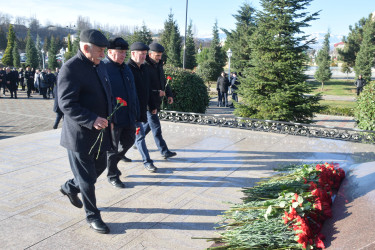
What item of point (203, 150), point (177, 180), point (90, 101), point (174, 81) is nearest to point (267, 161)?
point (203, 150)

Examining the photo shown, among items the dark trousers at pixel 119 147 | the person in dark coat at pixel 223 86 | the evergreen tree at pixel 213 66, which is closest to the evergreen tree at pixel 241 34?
the evergreen tree at pixel 213 66

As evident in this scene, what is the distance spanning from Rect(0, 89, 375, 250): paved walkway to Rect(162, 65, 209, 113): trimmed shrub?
3.53 metres

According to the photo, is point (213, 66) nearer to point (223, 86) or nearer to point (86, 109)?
point (223, 86)

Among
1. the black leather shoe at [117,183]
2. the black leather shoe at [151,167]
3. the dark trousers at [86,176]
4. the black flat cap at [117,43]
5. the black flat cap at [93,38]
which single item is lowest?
the black leather shoe at [117,183]

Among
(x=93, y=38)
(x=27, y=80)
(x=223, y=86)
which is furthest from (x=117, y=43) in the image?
(x=27, y=80)

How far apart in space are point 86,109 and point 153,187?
1.67m

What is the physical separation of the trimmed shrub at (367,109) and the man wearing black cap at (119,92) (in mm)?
5459

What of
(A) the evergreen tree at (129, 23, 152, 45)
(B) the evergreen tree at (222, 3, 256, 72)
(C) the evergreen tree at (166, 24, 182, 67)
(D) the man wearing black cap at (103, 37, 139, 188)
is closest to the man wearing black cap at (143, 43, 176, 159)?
(D) the man wearing black cap at (103, 37, 139, 188)

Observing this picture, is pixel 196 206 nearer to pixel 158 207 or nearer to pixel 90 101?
pixel 158 207

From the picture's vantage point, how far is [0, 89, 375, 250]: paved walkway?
305 centimetres

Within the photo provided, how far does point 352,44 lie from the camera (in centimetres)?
3728

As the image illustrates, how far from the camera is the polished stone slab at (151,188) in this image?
3.05m

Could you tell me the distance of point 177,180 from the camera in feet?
14.9

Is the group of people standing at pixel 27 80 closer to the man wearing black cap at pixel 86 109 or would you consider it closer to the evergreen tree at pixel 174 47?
the man wearing black cap at pixel 86 109
